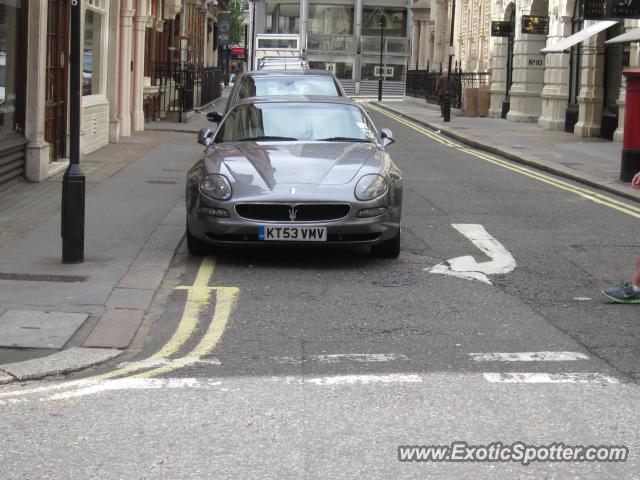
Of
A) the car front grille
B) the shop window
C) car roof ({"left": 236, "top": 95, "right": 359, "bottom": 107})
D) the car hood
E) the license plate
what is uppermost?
the shop window

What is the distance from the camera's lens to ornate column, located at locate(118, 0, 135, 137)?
2466 cm

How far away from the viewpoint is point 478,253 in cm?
1074

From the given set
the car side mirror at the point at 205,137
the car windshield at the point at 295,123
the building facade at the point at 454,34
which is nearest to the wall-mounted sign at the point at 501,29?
the building facade at the point at 454,34

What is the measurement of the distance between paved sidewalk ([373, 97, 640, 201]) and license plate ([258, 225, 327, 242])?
835cm

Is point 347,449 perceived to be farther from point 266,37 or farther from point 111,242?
point 266,37

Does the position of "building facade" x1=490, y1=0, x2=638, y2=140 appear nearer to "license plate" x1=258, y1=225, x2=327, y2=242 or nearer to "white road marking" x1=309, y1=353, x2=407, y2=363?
"license plate" x1=258, y1=225, x2=327, y2=242

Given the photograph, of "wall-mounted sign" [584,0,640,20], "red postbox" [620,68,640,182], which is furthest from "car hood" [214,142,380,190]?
"wall-mounted sign" [584,0,640,20]

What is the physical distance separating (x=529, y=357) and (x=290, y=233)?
10.4 ft

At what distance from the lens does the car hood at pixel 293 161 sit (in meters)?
9.80

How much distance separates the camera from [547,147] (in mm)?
27359

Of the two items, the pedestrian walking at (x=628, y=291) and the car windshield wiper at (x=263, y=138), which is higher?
the car windshield wiper at (x=263, y=138)

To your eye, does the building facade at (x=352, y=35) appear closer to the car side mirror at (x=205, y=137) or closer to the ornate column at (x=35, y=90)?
the ornate column at (x=35, y=90)

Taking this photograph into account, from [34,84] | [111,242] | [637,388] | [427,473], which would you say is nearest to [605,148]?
[34,84]

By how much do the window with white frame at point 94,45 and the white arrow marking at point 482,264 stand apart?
11.2 metres
